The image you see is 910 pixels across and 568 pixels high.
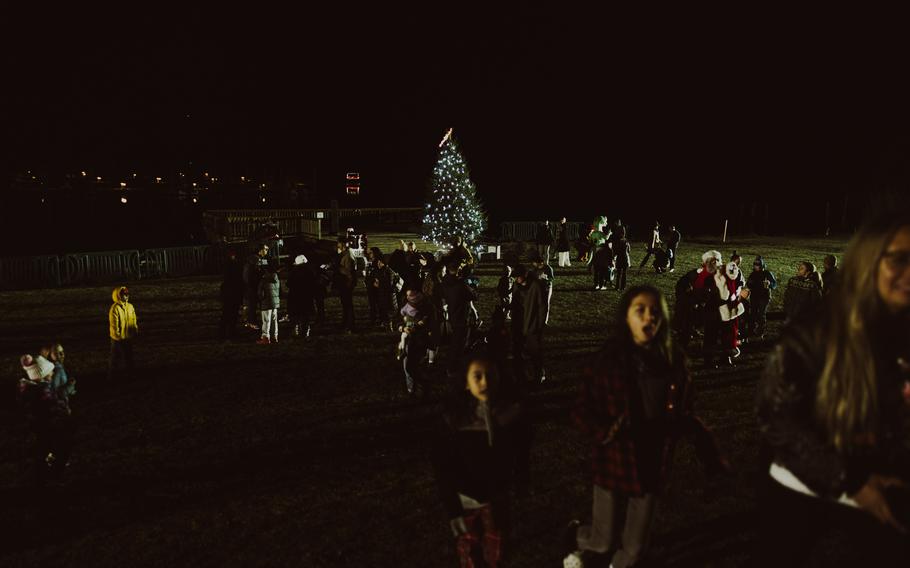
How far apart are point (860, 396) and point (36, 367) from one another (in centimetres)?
652

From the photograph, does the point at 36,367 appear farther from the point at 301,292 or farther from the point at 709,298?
the point at 709,298

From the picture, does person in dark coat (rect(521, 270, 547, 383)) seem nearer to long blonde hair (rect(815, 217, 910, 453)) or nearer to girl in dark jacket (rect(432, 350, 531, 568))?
girl in dark jacket (rect(432, 350, 531, 568))

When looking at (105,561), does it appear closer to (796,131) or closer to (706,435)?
(706,435)

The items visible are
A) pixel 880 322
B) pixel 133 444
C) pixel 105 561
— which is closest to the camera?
pixel 880 322

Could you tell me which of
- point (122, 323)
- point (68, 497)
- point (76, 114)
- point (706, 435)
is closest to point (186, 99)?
point (76, 114)

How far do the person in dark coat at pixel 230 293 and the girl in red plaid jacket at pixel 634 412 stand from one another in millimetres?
10119

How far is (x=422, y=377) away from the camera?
8.70 meters

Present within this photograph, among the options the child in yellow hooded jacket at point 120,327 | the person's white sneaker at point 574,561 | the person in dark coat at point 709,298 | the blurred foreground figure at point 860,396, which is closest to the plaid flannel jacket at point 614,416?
the person's white sneaker at point 574,561

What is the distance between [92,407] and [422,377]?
177 inches

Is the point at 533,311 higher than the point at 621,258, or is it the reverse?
the point at 621,258

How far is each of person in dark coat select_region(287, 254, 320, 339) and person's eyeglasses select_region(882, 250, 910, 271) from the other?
11089 millimetres

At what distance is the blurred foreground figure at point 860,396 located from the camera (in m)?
2.34

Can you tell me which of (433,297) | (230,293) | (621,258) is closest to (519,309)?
(433,297)

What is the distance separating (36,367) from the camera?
6039 mm
